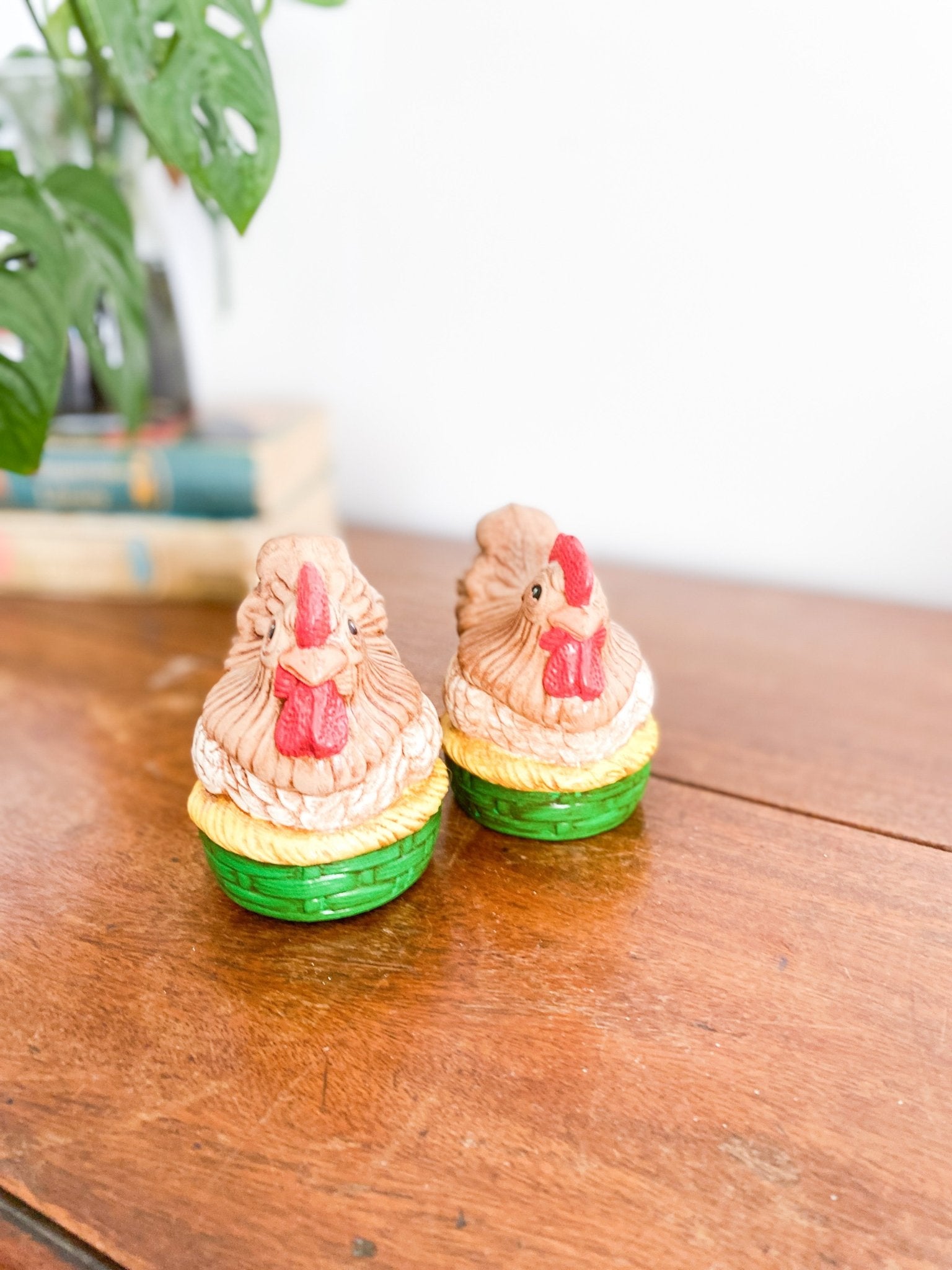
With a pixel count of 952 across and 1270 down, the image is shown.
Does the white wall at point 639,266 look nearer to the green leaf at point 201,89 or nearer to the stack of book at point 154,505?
the stack of book at point 154,505

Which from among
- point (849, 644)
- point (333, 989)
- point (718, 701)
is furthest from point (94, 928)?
point (849, 644)

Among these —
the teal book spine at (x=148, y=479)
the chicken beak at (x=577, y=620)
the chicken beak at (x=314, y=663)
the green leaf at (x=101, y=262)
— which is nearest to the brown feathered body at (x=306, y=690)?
the chicken beak at (x=314, y=663)

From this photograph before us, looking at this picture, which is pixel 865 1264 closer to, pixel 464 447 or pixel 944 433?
pixel 944 433

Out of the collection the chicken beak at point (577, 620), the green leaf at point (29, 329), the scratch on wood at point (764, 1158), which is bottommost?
the scratch on wood at point (764, 1158)

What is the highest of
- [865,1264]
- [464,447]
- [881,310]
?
[881,310]

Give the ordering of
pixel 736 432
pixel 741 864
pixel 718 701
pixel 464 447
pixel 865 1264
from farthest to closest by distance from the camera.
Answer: pixel 464 447
pixel 736 432
pixel 718 701
pixel 741 864
pixel 865 1264

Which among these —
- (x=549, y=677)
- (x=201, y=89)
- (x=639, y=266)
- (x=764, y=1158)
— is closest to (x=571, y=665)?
(x=549, y=677)
